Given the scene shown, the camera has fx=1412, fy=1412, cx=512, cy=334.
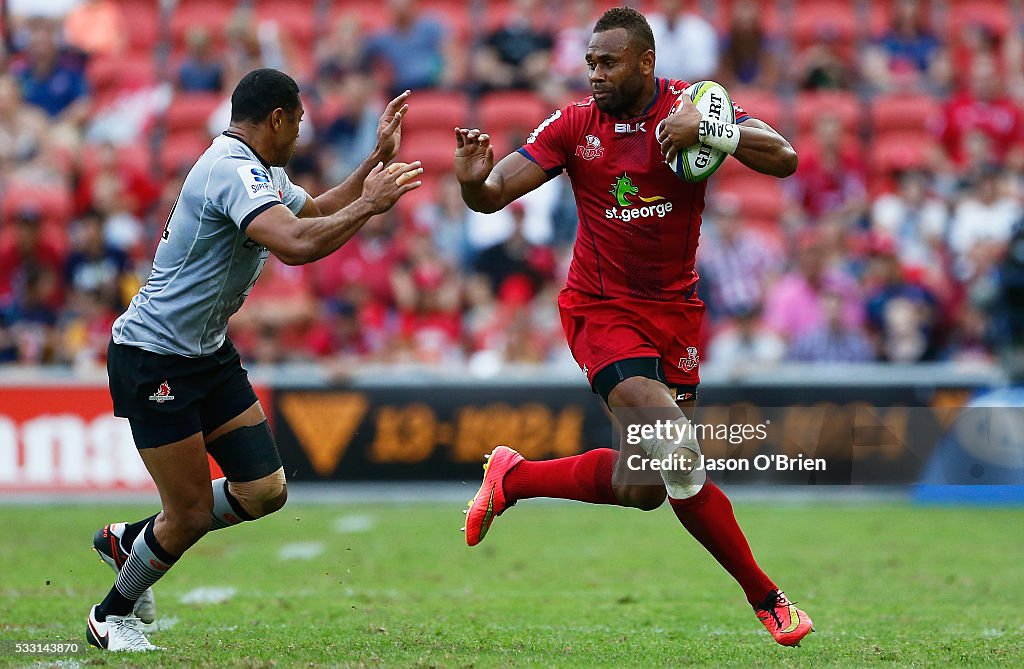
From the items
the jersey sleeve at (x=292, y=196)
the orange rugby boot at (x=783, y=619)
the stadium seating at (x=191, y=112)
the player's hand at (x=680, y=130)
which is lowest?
the orange rugby boot at (x=783, y=619)

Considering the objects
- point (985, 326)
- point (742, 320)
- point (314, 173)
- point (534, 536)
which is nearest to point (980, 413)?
point (985, 326)

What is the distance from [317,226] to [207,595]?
3.31 meters

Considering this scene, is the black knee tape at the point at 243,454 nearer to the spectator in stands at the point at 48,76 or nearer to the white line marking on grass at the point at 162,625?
the white line marking on grass at the point at 162,625

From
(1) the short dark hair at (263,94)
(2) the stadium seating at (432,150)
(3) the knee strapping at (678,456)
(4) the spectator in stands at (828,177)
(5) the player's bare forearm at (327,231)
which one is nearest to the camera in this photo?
(5) the player's bare forearm at (327,231)

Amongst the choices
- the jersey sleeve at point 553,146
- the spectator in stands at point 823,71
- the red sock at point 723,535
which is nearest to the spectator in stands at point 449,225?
the spectator in stands at point 823,71

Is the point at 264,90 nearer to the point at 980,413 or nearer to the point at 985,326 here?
the point at 980,413

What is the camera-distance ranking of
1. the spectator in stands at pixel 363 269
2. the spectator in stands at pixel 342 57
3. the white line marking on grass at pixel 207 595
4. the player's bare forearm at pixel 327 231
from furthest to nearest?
the spectator in stands at pixel 342 57 < the spectator in stands at pixel 363 269 < the white line marking on grass at pixel 207 595 < the player's bare forearm at pixel 327 231

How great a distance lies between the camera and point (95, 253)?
46.7 feet

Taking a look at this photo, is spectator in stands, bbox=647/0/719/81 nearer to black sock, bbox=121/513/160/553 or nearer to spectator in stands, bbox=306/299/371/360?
spectator in stands, bbox=306/299/371/360

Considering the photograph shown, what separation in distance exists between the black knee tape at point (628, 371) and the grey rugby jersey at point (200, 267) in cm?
168

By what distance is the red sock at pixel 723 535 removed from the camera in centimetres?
649

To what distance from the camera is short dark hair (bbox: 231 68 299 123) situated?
621cm

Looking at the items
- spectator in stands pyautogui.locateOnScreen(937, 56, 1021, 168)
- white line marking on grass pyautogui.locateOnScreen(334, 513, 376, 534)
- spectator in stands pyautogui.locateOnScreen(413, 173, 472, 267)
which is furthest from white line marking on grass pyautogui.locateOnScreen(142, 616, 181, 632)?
spectator in stands pyautogui.locateOnScreen(937, 56, 1021, 168)

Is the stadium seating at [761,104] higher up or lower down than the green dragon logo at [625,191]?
higher up
